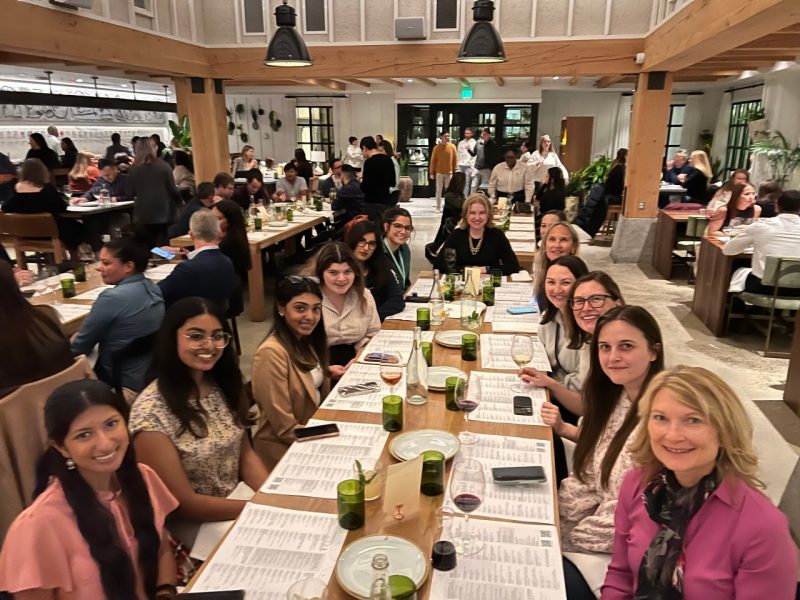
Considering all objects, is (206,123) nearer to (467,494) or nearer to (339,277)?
(339,277)

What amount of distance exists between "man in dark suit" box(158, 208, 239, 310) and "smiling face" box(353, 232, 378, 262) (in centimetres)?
96

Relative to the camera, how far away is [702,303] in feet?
20.0

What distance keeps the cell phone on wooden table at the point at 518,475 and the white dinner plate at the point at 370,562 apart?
1.41 feet

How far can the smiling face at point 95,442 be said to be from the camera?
1.56 m

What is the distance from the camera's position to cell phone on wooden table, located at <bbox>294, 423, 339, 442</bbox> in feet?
7.10

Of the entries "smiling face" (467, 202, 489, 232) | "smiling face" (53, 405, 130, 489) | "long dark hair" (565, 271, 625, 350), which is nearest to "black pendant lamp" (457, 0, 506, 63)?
"smiling face" (467, 202, 489, 232)

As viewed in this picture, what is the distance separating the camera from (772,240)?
16.2 feet

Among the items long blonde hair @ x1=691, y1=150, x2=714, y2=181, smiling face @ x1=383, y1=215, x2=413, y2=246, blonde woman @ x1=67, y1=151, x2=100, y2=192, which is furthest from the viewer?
long blonde hair @ x1=691, y1=150, x2=714, y2=181

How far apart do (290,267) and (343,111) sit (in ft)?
29.3

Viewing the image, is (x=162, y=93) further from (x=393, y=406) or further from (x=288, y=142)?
(x=393, y=406)

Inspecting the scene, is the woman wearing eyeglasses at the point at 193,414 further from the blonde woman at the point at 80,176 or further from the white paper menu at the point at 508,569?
the blonde woman at the point at 80,176

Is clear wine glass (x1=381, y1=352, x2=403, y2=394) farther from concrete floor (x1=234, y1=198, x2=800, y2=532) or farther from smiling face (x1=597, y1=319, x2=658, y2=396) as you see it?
concrete floor (x1=234, y1=198, x2=800, y2=532)

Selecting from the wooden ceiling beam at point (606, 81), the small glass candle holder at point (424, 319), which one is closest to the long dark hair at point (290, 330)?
the small glass candle holder at point (424, 319)

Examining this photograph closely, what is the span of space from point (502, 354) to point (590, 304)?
0.58 meters
